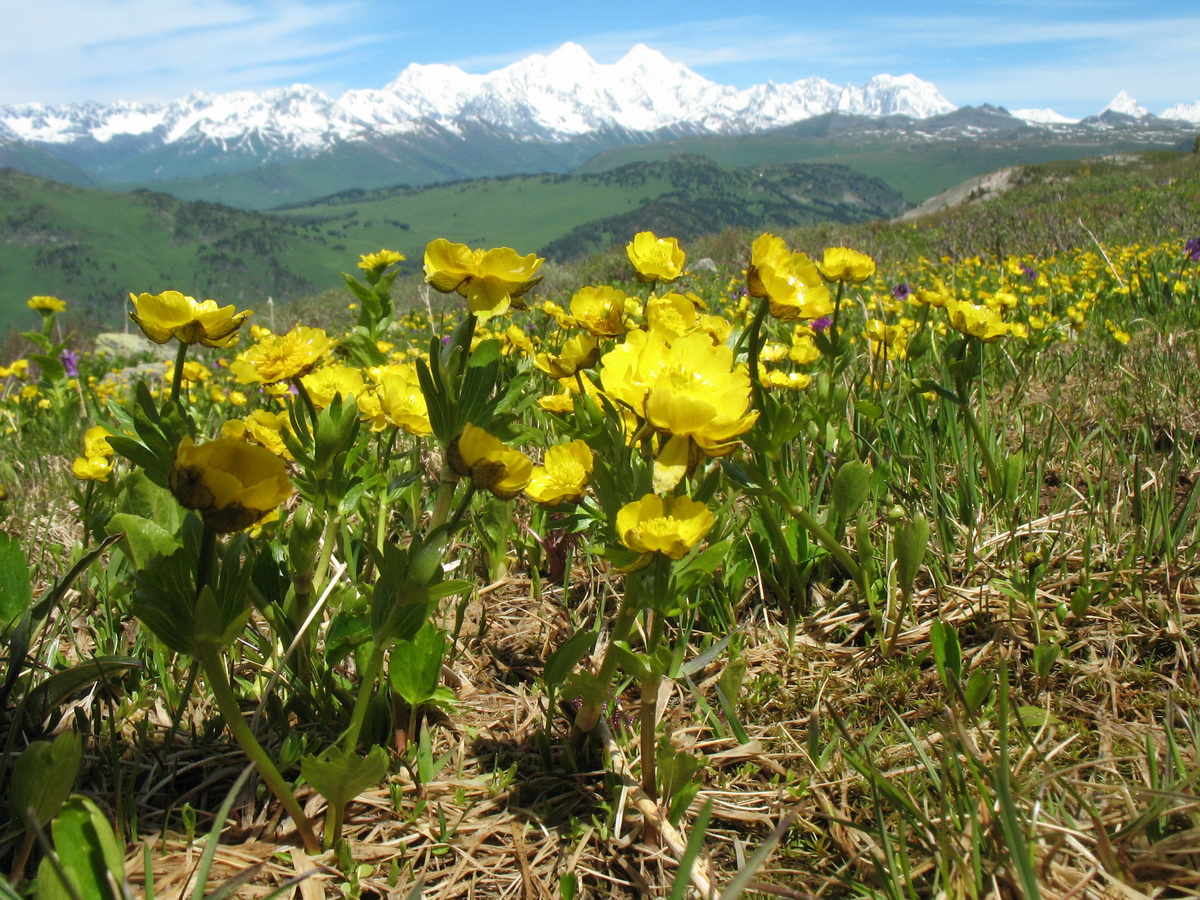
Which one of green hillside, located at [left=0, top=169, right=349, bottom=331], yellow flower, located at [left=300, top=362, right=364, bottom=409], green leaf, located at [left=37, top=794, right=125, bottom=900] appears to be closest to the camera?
green leaf, located at [left=37, top=794, right=125, bottom=900]

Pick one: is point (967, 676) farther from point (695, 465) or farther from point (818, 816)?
point (695, 465)

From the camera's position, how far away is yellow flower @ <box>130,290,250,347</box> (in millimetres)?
1202

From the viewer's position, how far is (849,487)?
1823 mm

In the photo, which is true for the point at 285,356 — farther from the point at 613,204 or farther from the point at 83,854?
the point at 613,204

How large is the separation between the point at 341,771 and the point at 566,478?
0.64 metres

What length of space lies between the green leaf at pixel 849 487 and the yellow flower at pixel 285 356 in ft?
4.04

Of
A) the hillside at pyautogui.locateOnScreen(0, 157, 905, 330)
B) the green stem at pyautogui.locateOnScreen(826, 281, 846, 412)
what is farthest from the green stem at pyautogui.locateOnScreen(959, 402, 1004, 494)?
the hillside at pyautogui.locateOnScreen(0, 157, 905, 330)

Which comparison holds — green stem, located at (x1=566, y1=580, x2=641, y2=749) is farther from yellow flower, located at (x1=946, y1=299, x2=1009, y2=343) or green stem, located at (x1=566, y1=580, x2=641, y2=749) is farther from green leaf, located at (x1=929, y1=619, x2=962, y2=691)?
yellow flower, located at (x1=946, y1=299, x2=1009, y2=343)

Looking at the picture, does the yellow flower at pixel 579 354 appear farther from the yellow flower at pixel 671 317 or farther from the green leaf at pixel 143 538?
the green leaf at pixel 143 538

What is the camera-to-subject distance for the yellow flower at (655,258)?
173 cm

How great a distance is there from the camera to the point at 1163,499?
168 centimetres

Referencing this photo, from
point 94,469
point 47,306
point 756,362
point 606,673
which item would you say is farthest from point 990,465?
point 47,306

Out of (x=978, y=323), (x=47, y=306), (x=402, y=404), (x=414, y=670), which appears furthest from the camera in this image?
(x=47, y=306)

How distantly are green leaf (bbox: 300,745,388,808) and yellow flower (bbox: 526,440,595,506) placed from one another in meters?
0.52
